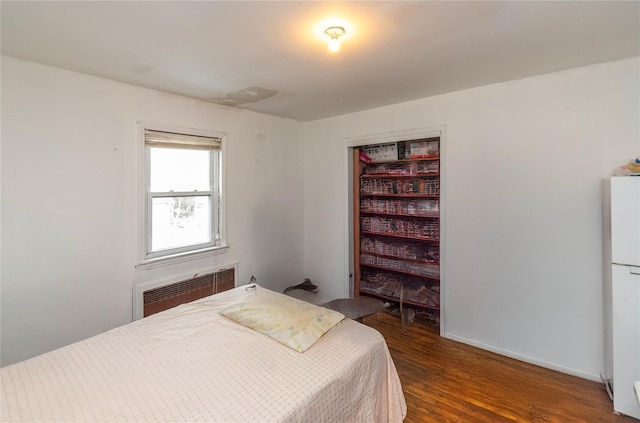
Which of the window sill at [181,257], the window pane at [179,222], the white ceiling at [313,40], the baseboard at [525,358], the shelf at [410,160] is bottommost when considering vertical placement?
the baseboard at [525,358]

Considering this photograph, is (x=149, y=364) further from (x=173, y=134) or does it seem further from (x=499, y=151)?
(x=499, y=151)

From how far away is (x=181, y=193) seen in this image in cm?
289

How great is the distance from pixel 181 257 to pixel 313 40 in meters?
2.27

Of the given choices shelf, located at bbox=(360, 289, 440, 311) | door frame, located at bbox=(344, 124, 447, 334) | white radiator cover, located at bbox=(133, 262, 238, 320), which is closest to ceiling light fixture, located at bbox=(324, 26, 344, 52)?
door frame, located at bbox=(344, 124, 447, 334)

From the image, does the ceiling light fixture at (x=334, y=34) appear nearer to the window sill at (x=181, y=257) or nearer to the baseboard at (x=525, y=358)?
the window sill at (x=181, y=257)

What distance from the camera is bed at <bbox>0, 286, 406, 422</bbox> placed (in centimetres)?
119

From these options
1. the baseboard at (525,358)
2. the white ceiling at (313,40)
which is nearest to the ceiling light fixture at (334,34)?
the white ceiling at (313,40)

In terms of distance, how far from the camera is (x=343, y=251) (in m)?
3.75

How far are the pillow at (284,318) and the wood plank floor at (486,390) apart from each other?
868 millimetres

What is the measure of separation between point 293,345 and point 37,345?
78.1 inches

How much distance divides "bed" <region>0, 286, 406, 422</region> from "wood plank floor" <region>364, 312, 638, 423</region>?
0.48 meters

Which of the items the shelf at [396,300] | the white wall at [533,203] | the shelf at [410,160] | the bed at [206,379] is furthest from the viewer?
the shelf at [396,300]

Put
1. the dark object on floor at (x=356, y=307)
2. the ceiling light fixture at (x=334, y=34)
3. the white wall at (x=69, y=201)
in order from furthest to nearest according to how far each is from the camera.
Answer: the dark object on floor at (x=356, y=307) < the white wall at (x=69, y=201) < the ceiling light fixture at (x=334, y=34)

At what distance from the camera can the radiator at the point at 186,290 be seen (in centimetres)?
268
